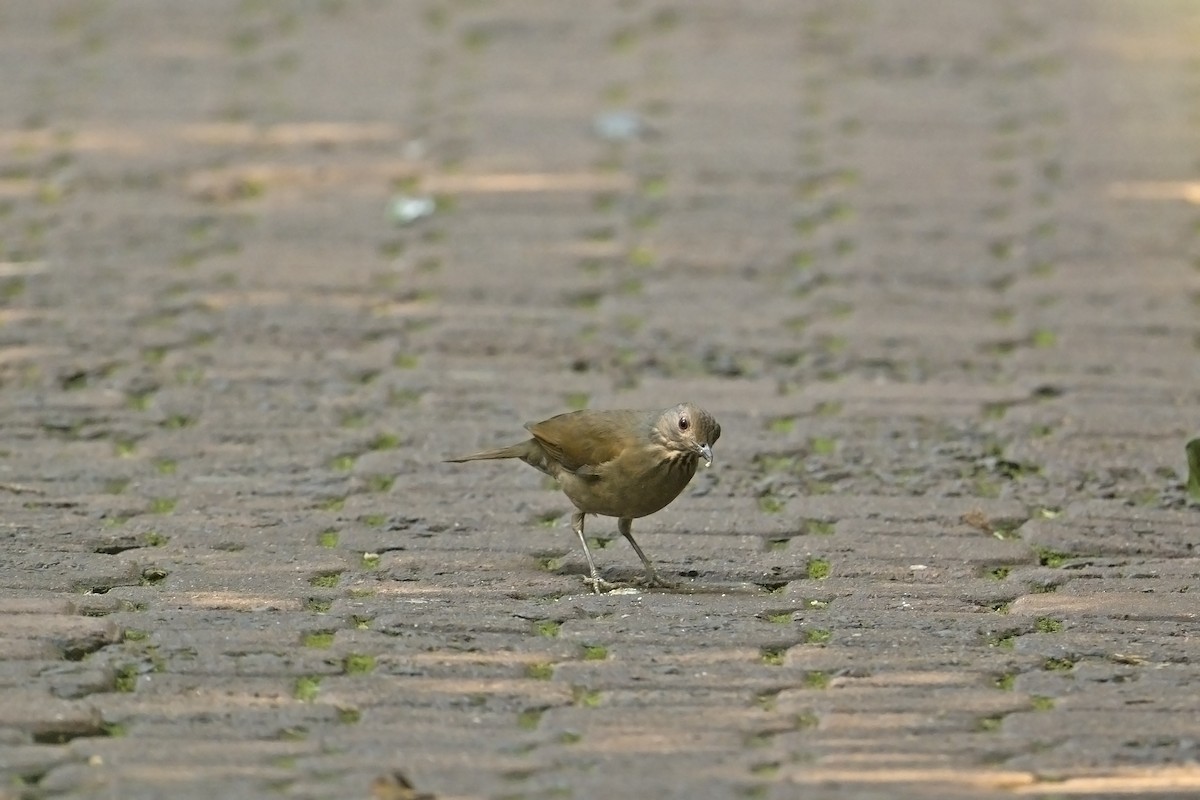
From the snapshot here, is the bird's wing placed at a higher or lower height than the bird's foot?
higher

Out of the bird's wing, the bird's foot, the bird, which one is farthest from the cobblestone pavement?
the bird's wing

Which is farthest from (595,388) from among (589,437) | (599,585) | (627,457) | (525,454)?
(599,585)

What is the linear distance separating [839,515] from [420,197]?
409 cm

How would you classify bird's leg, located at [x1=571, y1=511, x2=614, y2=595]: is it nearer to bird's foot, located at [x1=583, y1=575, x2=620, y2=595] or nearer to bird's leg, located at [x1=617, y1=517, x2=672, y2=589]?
bird's foot, located at [x1=583, y1=575, x2=620, y2=595]

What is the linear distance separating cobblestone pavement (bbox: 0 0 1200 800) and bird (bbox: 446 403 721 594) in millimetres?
239

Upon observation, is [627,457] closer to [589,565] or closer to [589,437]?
[589,437]

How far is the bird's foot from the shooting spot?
602cm

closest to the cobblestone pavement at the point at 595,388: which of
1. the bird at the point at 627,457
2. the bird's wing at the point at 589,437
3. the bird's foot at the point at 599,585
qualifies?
the bird's foot at the point at 599,585

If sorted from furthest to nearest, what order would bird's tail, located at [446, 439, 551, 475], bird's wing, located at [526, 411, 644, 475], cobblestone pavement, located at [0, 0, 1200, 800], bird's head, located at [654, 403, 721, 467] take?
bird's tail, located at [446, 439, 551, 475], bird's wing, located at [526, 411, 644, 475], bird's head, located at [654, 403, 721, 467], cobblestone pavement, located at [0, 0, 1200, 800]

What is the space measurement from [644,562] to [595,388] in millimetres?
1735

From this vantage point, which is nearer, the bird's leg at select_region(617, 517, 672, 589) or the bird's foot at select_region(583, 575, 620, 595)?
the bird's foot at select_region(583, 575, 620, 595)

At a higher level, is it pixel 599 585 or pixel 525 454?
pixel 525 454

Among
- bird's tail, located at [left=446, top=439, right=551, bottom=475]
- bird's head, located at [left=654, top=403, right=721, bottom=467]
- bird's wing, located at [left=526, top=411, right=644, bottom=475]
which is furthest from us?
bird's tail, located at [left=446, top=439, right=551, bottom=475]

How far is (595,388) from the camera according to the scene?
7863 mm
